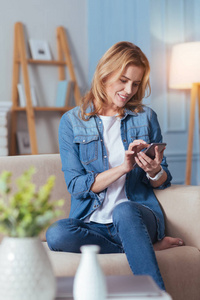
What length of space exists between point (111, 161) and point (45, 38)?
2.88m

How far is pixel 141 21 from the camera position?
3719mm

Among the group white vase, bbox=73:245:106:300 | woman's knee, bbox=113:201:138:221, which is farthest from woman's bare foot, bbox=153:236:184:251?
white vase, bbox=73:245:106:300

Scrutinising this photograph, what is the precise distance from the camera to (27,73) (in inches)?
169

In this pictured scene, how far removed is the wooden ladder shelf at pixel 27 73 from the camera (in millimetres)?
4258

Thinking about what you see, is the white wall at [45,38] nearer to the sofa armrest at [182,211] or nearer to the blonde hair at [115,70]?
the blonde hair at [115,70]

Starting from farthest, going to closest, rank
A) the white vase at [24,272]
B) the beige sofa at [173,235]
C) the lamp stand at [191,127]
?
1. the lamp stand at [191,127]
2. the beige sofa at [173,235]
3. the white vase at [24,272]

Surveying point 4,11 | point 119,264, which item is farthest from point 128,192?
point 4,11

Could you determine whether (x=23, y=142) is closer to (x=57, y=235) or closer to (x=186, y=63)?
(x=186, y=63)

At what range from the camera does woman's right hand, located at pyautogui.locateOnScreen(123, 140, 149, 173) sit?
68.4 inches

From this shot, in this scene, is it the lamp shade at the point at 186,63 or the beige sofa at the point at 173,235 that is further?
the lamp shade at the point at 186,63

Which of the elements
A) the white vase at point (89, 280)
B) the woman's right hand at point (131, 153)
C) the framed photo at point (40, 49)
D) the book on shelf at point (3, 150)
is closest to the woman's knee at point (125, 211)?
the woman's right hand at point (131, 153)

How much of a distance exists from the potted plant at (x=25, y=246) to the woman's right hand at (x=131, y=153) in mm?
790

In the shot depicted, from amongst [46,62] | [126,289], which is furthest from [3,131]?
[126,289]

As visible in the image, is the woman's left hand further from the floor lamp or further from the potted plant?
the floor lamp
